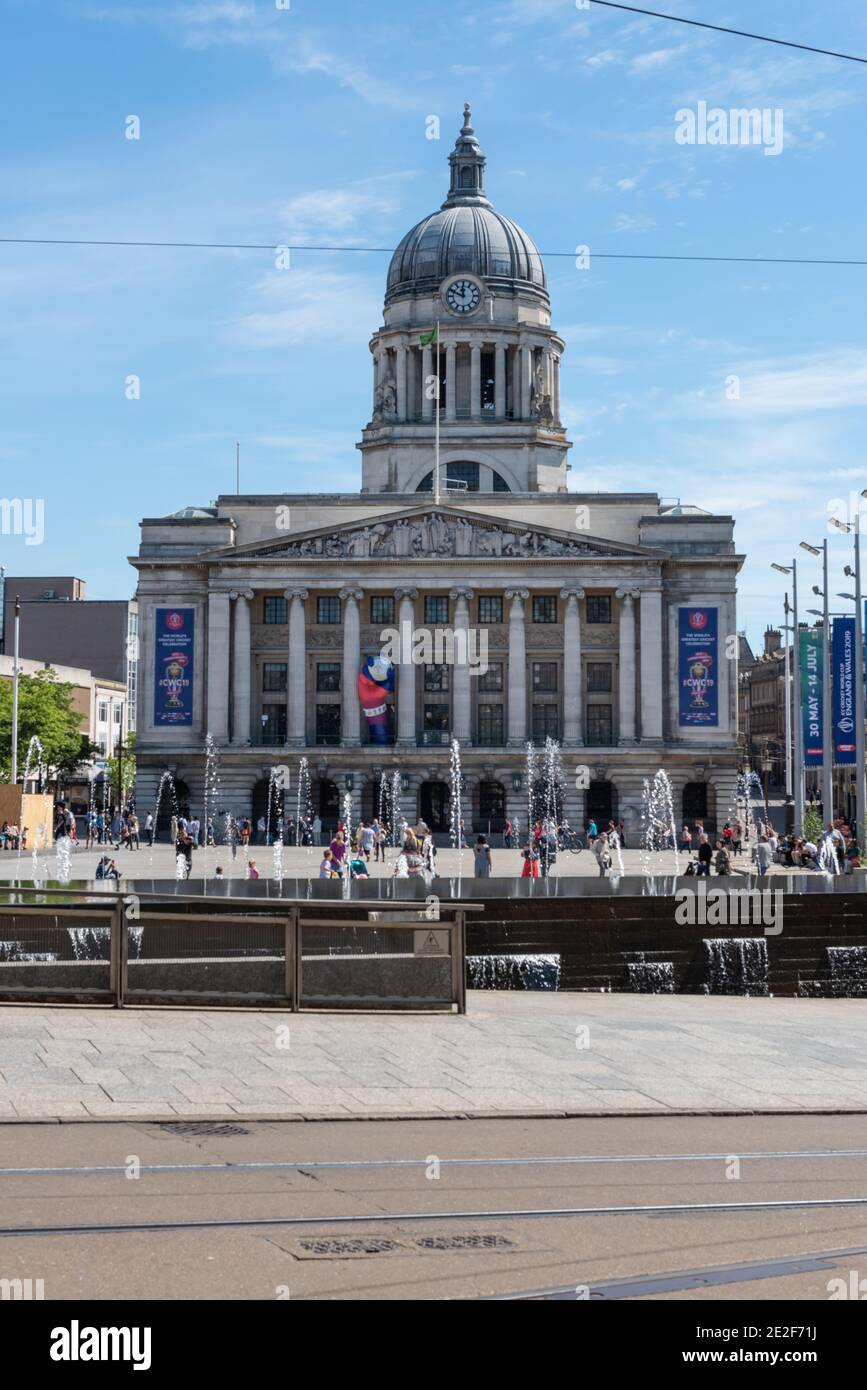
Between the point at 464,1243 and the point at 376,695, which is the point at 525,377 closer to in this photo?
the point at 376,695

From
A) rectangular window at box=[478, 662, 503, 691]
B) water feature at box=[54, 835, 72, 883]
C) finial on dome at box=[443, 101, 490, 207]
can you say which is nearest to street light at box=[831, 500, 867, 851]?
water feature at box=[54, 835, 72, 883]

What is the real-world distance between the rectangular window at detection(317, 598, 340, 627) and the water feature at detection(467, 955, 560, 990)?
71.2m

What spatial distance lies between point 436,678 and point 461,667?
185 cm

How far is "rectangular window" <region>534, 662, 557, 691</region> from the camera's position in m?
96.6

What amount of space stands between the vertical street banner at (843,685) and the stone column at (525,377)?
→ 52.7 meters

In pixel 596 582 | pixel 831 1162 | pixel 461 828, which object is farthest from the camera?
pixel 596 582

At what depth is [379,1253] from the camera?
912cm

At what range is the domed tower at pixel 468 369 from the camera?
110312 millimetres

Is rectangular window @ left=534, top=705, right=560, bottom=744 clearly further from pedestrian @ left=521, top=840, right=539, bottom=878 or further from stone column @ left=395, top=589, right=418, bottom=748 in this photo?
pedestrian @ left=521, top=840, right=539, bottom=878

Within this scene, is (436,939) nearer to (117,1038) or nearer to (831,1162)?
(117,1038)

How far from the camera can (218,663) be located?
315 feet

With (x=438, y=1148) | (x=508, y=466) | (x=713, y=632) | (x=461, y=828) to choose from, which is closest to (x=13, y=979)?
(x=438, y=1148)

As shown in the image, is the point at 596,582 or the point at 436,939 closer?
the point at 436,939
